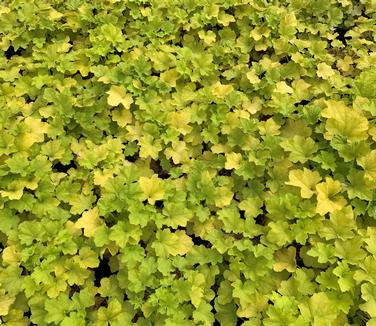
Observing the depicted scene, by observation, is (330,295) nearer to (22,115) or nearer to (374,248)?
(374,248)

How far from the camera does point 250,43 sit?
488 cm

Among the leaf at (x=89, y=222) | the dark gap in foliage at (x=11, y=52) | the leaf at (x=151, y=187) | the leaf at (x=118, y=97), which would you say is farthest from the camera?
the dark gap in foliage at (x=11, y=52)

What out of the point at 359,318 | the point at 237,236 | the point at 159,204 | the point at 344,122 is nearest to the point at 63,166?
the point at 159,204

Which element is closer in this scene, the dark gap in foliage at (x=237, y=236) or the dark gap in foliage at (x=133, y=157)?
the dark gap in foliage at (x=237, y=236)

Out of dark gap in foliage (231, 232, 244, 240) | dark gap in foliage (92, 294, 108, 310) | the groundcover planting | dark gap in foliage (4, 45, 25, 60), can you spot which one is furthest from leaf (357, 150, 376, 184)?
dark gap in foliage (4, 45, 25, 60)

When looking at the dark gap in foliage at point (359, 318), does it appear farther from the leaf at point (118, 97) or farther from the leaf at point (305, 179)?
the leaf at point (118, 97)

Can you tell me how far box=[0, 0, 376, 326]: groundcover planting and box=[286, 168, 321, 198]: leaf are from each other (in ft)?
0.04

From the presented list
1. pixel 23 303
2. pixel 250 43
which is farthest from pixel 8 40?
pixel 23 303

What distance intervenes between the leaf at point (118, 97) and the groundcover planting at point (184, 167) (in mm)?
13

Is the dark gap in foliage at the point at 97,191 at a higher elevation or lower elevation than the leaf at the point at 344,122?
lower

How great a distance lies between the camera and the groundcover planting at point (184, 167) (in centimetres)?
316

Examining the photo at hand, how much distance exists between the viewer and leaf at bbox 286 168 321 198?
350cm

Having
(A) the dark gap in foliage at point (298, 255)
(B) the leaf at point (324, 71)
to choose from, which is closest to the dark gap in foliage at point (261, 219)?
(A) the dark gap in foliage at point (298, 255)

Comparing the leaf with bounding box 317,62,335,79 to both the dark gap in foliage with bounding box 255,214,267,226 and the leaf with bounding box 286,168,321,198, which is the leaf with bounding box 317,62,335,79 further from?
the dark gap in foliage with bounding box 255,214,267,226
